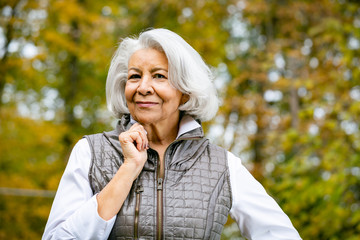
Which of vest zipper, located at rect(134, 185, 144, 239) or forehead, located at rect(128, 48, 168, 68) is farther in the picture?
forehead, located at rect(128, 48, 168, 68)

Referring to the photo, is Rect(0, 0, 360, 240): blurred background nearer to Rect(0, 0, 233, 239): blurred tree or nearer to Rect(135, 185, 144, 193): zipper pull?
Rect(0, 0, 233, 239): blurred tree

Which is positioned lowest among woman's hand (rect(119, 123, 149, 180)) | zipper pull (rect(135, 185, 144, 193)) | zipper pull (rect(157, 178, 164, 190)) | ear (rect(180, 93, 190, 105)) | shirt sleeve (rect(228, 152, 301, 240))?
shirt sleeve (rect(228, 152, 301, 240))

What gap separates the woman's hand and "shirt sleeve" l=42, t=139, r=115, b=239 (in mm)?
168

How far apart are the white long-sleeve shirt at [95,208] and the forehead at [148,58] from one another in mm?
305

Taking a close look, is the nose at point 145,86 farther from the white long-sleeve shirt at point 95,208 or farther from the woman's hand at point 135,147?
the white long-sleeve shirt at point 95,208

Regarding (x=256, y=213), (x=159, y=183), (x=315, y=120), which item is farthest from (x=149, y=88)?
(x=315, y=120)

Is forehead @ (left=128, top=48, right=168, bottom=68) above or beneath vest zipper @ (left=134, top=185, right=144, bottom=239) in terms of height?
above

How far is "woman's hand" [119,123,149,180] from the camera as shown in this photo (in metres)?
1.59

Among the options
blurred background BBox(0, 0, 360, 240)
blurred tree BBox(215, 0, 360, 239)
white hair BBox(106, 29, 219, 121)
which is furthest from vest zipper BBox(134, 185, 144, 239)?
blurred background BBox(0, 0, 360, 240)

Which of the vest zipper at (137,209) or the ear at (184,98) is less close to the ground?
the ear at (184,98)

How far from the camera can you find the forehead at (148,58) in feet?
5.86

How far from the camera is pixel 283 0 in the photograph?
27.4ft

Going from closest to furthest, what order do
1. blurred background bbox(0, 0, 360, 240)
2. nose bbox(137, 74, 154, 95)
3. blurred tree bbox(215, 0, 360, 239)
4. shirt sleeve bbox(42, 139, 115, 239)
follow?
shirt sleeve bbox(42, 139, 115, 239)
nose bbox(137, 74, 154, 95)
blurred tree bbox(215, 0, 360, 239)
blurred background bbox(0, 0, 360, 240)

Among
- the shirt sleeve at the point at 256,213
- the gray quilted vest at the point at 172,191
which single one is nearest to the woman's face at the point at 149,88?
the gray quilted vest at the point at 172,191
